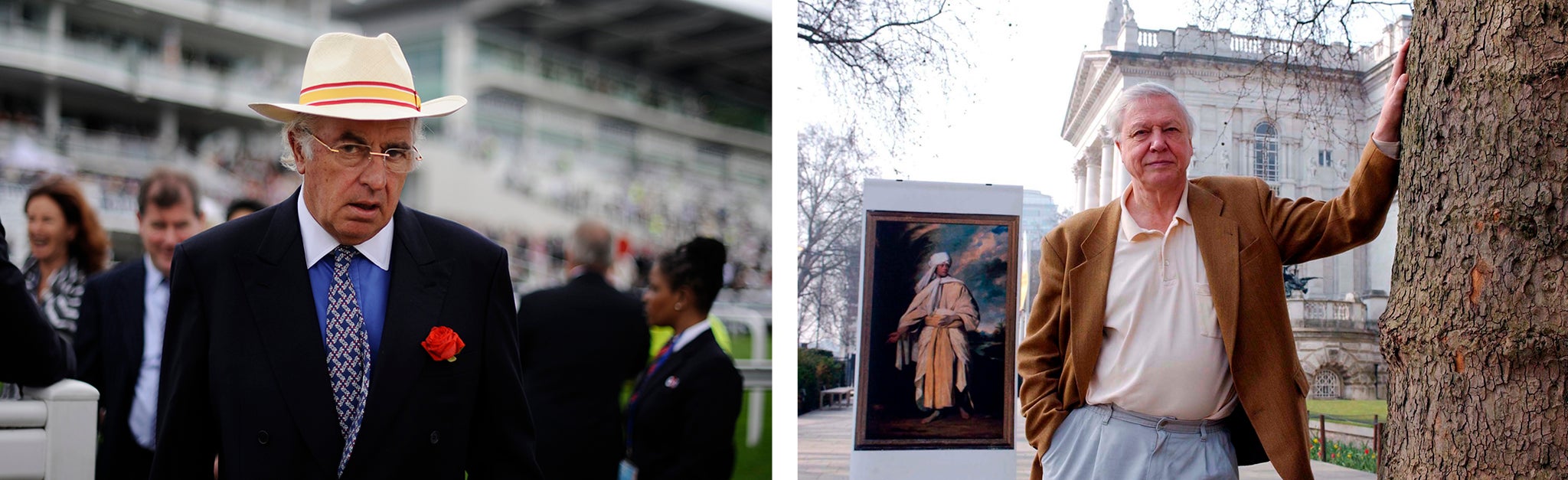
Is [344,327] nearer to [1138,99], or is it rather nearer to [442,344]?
[442,344]

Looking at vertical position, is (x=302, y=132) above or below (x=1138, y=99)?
below

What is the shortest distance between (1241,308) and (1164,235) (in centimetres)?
23

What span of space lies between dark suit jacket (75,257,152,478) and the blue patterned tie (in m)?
1.82

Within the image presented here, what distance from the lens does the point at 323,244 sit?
1.96 meters

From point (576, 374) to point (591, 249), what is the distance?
525mm

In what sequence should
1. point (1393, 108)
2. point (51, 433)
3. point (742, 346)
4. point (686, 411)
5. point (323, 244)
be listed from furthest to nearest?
1. point (742, 346)
2. point (686, 411)
3. point (51, 433)
4. point (1393, 108)
5. point (323, 244)

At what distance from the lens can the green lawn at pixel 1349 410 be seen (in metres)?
4.66

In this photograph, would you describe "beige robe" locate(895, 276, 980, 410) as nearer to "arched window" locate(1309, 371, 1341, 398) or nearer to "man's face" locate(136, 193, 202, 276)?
"arched window" locate(1309, 371, 1341, 398)

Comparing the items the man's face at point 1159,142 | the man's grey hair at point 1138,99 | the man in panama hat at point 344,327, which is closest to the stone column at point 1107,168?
the man's grey hair at point 1138,99

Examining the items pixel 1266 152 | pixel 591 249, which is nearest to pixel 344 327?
pixel 591 249

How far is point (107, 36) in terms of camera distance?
17.2 m

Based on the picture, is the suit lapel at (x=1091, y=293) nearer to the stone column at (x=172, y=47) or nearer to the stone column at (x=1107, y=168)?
the stone column at (x=1107, y=168)

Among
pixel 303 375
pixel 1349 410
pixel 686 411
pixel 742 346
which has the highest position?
pixel 303 375

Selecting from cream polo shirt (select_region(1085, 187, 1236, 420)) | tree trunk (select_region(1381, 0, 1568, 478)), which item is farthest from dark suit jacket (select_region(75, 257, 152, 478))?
tree trunk (select_region(1381, 0, 1568, 478))
